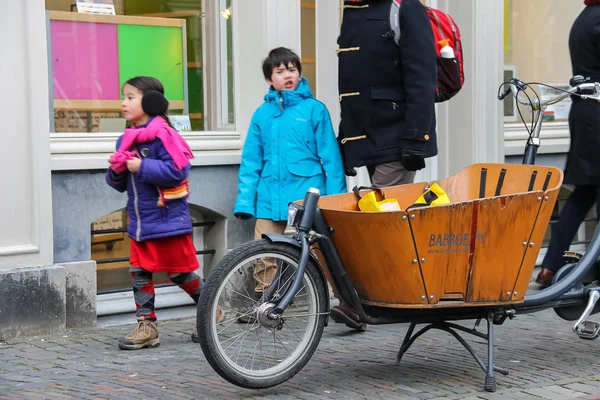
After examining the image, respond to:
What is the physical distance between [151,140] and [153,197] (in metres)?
0.33

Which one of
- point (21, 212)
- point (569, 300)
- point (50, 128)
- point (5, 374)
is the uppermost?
point (50, 128)

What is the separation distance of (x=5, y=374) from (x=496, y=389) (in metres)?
2.53

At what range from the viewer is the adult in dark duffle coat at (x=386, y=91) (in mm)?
5883

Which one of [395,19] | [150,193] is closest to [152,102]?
[150,193]

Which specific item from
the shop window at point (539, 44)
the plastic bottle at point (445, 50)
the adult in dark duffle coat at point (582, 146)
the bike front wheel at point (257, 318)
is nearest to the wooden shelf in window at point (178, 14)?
the plastic bottle at point (445, 50)

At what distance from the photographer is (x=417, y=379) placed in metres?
5.27

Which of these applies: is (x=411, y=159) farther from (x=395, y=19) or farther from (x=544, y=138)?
(x=544, y=138)

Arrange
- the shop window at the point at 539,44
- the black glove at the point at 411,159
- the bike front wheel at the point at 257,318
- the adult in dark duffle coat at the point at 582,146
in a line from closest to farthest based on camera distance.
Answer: the bike front wheel at the point at 257,318 → the black glove at the point at 411,159 → the adult in dark duffle coat at the point at 582,146 → the shop window at the point at 539,44

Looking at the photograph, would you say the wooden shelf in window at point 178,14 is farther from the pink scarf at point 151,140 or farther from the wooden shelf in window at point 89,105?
the pink scarf at point 151,140

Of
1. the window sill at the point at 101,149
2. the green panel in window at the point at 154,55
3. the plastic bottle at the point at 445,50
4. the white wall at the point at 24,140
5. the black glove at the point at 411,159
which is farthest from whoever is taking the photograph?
the green panel in window at the point at 154,55

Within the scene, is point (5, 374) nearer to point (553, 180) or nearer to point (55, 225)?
point (55, 225)

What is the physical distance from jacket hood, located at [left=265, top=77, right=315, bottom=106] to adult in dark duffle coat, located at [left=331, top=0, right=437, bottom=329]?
646mm

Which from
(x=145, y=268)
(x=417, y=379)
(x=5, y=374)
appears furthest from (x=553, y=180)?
(x=5, y=374)

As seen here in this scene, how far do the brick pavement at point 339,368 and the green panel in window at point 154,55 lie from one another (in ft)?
6.17
